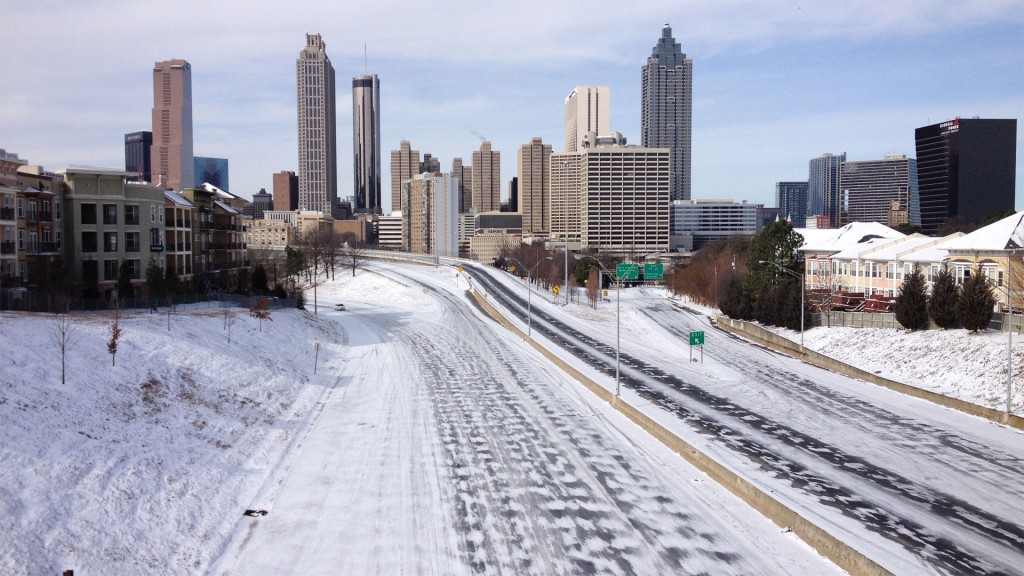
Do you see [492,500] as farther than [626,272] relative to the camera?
No

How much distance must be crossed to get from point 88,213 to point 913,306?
193 ft

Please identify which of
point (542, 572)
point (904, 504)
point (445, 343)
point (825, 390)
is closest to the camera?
point (542, 572)

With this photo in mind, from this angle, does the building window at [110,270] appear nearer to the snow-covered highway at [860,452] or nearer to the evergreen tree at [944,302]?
the snow-covered highway at [860,452]

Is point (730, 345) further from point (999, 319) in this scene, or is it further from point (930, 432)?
point (930, 432)

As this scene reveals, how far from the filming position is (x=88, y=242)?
5362cm

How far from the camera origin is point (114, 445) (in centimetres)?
2216

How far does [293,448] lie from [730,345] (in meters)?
41.4

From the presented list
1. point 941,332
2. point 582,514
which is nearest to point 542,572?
point 582,514

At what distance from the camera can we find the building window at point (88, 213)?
53.7 m

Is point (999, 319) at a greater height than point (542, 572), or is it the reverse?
point (999, 319)

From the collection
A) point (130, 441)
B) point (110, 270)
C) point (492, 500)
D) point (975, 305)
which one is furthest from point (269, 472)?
point (975, 305)

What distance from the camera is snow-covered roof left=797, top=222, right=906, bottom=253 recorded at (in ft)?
281

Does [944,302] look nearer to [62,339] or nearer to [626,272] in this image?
[626,272]

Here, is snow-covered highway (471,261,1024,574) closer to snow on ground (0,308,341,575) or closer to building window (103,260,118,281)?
snow on ground (0,308,341,575)
